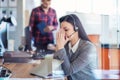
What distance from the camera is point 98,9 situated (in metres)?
3.42

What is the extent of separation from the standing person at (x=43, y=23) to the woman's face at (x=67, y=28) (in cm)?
145

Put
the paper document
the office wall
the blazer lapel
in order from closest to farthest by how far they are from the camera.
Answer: the paper document → the blazer lapel → the office wall

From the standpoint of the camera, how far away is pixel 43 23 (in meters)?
3.15

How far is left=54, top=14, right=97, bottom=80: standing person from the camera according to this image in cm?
142

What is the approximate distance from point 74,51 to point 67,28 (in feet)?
0.53

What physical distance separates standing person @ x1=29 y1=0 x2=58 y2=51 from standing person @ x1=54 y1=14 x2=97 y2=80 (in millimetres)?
1438

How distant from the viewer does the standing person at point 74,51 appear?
1.42 meters

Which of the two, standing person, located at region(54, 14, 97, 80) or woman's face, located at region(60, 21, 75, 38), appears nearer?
standing person, located at region(54, 14, 97, 80)

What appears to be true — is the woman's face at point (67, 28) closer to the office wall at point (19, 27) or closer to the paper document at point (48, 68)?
the paper document at point (48, 68)

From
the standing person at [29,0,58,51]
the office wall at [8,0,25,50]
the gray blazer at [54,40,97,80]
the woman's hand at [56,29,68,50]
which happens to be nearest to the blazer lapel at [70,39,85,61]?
the gray blazer at [54,40,97,80]

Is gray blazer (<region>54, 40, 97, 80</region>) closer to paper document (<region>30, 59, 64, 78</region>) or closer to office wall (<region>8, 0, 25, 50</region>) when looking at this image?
paper document (<region>30, 59, 64, 78</region>)

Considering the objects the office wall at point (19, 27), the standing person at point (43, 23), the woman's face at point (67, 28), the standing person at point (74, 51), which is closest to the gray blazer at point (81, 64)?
the standing person at point (74, 51)

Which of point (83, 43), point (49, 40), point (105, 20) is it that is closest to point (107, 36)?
point (105, 20)

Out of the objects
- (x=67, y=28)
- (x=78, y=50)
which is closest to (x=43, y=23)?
(x=67, y=28)
